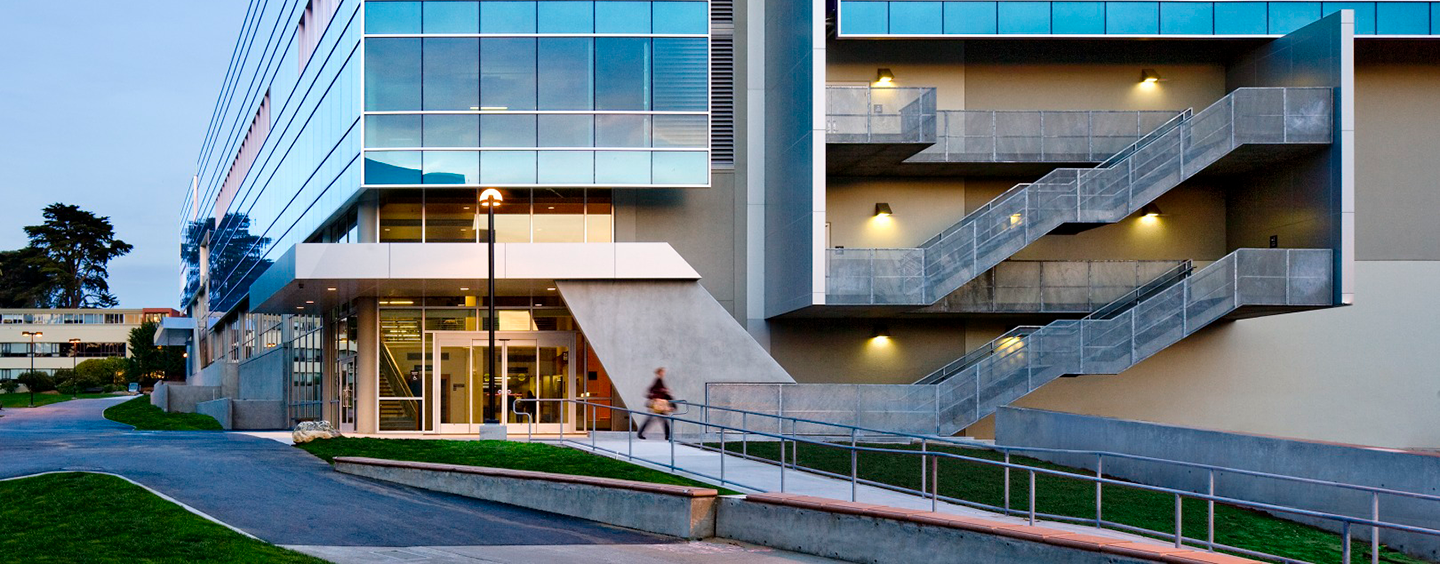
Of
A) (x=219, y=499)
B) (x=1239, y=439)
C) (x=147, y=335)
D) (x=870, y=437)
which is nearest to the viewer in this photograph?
(x=219, y=499)

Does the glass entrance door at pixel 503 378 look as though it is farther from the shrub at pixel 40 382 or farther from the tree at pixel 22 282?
the tree at pixel 22 282

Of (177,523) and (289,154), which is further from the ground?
(289,154)

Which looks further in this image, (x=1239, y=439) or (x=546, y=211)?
(x=546, y=211)

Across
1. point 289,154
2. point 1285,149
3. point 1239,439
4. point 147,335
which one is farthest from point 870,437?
point 147,335

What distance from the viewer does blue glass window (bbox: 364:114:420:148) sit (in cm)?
2975

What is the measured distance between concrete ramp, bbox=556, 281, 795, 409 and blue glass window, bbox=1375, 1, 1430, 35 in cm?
1649

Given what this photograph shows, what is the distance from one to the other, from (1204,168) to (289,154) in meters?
29.9

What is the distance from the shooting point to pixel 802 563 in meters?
13.3

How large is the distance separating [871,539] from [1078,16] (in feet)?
67.8

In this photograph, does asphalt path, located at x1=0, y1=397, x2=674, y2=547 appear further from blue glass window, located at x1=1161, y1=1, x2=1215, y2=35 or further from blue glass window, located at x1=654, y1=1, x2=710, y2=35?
blue glass window, located at x1=1161, y1=1, x2=1215, y2=35

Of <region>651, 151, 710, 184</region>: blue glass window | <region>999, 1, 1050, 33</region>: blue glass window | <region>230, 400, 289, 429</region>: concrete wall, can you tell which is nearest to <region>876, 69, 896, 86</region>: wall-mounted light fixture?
<region>999, 1, 1050, 33</region>: blue glass window

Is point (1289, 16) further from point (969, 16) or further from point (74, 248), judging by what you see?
point (74, 248)

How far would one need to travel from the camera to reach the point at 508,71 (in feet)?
98.3

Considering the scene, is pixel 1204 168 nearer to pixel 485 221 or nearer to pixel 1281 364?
pixel 1281 364
